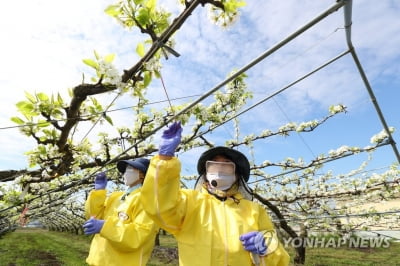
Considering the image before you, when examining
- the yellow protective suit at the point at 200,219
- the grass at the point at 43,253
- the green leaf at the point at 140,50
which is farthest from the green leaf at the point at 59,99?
the grass at the point at 43,253

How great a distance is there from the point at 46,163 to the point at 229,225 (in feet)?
8.77

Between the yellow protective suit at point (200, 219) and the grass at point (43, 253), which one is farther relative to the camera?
the grass at point (43, 253)

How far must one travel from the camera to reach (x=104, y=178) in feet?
11.4

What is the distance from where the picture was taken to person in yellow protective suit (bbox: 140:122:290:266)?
5.01 ft

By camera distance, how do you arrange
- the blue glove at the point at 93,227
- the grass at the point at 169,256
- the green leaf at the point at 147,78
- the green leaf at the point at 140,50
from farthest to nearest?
the grass at the point at 169,256
the blue glove at the point at 93,227
the green leaf at the point at 147,78
the green leaf at the point at 140,50

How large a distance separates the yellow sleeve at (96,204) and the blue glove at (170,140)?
2072 mm

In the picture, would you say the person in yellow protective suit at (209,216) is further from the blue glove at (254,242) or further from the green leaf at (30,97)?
the green leaf at (30,97)

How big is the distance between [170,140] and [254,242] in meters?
0.71

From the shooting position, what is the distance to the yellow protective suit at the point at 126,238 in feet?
7.87

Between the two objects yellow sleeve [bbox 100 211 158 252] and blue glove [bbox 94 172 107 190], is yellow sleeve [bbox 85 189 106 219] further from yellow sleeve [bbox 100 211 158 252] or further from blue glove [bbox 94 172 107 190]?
yellow sleeve [bbox 100 211 158 252]

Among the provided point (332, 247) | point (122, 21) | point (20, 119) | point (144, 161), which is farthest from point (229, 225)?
point (332, 247)

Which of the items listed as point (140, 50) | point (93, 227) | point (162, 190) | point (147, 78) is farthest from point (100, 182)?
point (162, 190)

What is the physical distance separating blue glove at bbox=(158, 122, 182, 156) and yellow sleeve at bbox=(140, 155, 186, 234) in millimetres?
43

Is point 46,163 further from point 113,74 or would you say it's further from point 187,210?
point 187,210
